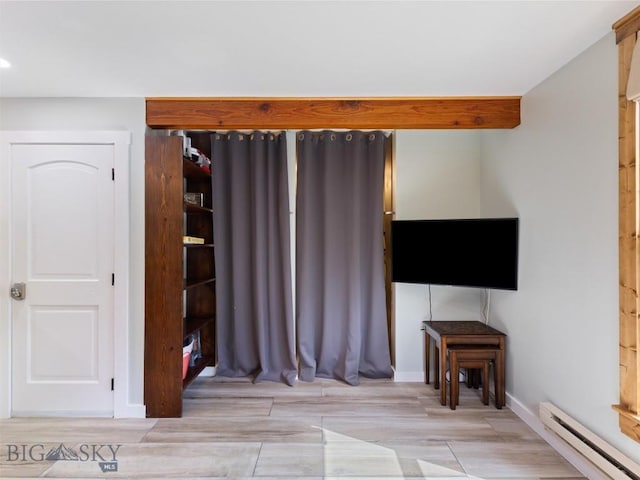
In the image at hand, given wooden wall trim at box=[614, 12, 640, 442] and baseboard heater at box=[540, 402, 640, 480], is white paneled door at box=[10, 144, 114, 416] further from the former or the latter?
wooden wall trim at box=[614, 12, 640, 442]

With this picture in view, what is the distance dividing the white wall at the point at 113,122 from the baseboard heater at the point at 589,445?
275 centimetres

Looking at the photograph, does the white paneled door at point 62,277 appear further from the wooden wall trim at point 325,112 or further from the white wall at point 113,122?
the wooden wall trim at point 325,112

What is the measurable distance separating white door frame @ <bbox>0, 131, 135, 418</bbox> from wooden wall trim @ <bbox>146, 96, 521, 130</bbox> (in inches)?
15.6

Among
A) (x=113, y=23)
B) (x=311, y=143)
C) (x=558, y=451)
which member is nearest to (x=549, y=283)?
(x=558, y=451)

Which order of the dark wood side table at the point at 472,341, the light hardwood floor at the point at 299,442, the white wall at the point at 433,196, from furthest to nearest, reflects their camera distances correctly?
the white wall at the point at 433,196
the dark wood side table at the point at 472,341
the light hardwood floor at the point at 299,442

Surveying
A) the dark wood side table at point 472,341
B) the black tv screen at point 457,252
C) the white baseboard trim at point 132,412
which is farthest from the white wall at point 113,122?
the dark wood side table at point 472,341

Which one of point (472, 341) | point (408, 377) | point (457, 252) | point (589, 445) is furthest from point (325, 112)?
point (589, 445)

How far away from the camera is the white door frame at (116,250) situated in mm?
2402

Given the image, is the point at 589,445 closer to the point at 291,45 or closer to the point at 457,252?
the point at 457,252

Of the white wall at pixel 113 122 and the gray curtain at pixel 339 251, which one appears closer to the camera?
the white wall at pixel 113 122

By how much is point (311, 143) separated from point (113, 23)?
1738mm

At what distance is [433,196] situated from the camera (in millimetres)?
3025

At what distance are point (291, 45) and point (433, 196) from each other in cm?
184

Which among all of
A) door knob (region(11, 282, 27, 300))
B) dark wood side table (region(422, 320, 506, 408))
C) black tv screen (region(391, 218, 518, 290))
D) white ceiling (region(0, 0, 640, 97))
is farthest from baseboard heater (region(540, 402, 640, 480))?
door knob (region(11, 282, 27, 300))
